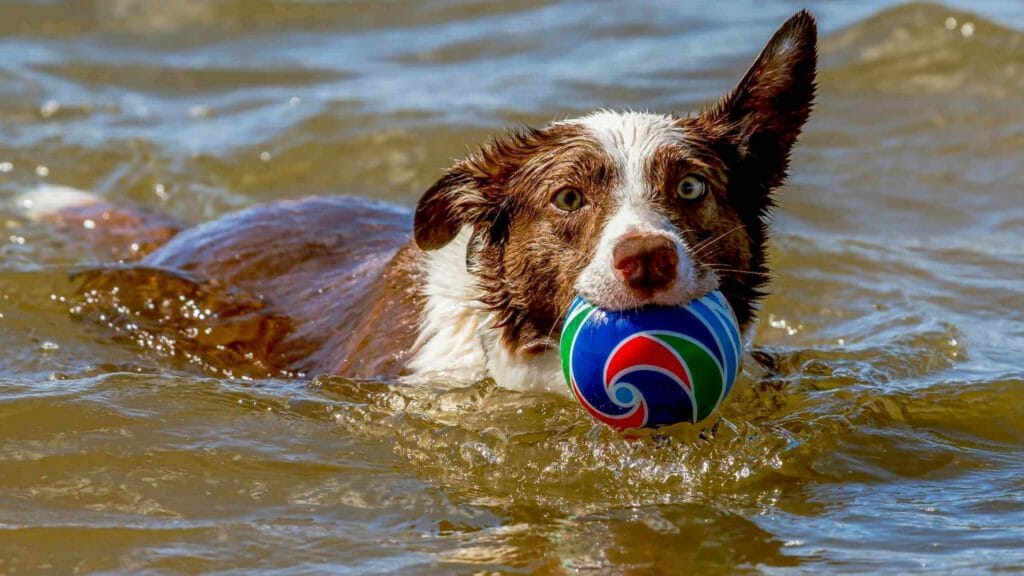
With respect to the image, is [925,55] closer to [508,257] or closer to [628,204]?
[508,257]

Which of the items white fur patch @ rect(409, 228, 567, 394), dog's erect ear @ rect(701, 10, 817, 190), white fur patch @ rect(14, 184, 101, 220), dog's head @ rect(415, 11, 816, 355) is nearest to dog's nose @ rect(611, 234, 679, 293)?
dog's head @ rect(415, 11, 816, 355)

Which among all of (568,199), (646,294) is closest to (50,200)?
(568,199)

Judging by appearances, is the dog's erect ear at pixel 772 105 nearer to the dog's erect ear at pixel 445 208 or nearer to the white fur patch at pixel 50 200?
the dog's erect ear at pixel 445 208

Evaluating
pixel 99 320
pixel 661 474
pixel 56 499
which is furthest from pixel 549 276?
pixel 99 320

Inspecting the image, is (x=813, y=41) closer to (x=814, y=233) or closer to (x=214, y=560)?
(x=214, y=560)

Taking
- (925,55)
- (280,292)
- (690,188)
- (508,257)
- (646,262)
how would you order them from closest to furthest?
(646,262), (690,188), (508,257), (280,292), (925,55)

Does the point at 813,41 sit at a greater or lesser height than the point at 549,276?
greater
